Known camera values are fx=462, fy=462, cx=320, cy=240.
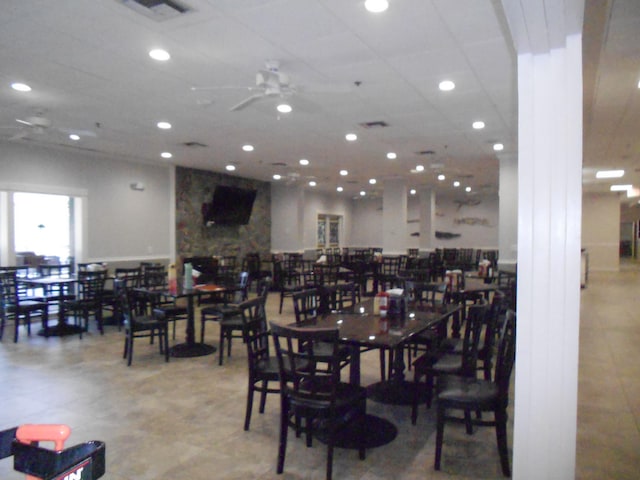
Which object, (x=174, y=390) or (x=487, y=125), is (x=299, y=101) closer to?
(x=487, y=125)

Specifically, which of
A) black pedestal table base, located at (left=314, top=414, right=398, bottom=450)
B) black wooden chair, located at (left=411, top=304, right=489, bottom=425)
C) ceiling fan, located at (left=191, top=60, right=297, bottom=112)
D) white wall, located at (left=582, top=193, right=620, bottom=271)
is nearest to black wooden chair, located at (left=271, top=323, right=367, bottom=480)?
black pedestal table base, located at (left=314, top=414, right=398, bottom=450)

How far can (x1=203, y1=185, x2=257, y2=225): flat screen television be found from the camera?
11.2 meters

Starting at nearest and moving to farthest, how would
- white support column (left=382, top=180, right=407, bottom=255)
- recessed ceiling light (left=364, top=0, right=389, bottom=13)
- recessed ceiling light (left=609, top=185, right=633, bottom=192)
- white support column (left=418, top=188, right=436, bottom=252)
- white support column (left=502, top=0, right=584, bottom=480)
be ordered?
white support column (left=502, top=0, right=584, bottom=480)
recessed ceiling light (left=364, top=0, right=389, bottom=13)
white support column (left=382, top=180, right=407, bottom=255)
recessed ceiling light (left=609, top=185, right=633, bottom=192)
white support column (left=418, top=188, right=436, bottom=252)

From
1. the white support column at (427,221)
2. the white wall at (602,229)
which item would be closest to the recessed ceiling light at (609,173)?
the white wall at (602,229)

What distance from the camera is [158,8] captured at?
3.18 metres

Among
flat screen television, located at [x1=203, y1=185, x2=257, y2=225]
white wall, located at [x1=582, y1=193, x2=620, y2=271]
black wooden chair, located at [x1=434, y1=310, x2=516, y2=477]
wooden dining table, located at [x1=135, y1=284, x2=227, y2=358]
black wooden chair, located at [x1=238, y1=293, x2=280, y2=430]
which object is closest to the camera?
black wooden chair, located at [x1=434, y1=310, x2=516, y2=477]

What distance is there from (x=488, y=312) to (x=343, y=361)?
124 centimetres

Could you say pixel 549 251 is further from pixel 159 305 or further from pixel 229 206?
pixel 229 206

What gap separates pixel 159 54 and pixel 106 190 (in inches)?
223

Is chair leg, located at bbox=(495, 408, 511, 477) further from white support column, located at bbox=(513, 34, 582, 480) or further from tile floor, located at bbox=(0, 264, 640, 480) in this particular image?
white support column, located at bbox=(513, 34, 582, 480)

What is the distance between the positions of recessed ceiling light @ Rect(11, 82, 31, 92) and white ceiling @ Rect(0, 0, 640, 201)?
6 centimetres

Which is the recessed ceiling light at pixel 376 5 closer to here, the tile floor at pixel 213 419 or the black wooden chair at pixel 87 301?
the tile floor at pixel 213 419

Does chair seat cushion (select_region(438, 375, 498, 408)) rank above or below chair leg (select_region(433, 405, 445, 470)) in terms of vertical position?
above

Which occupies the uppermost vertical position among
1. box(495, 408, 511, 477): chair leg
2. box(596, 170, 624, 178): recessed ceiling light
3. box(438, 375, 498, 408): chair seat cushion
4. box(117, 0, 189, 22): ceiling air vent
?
box(596, 170, 624, 178): recessed ceiling light
